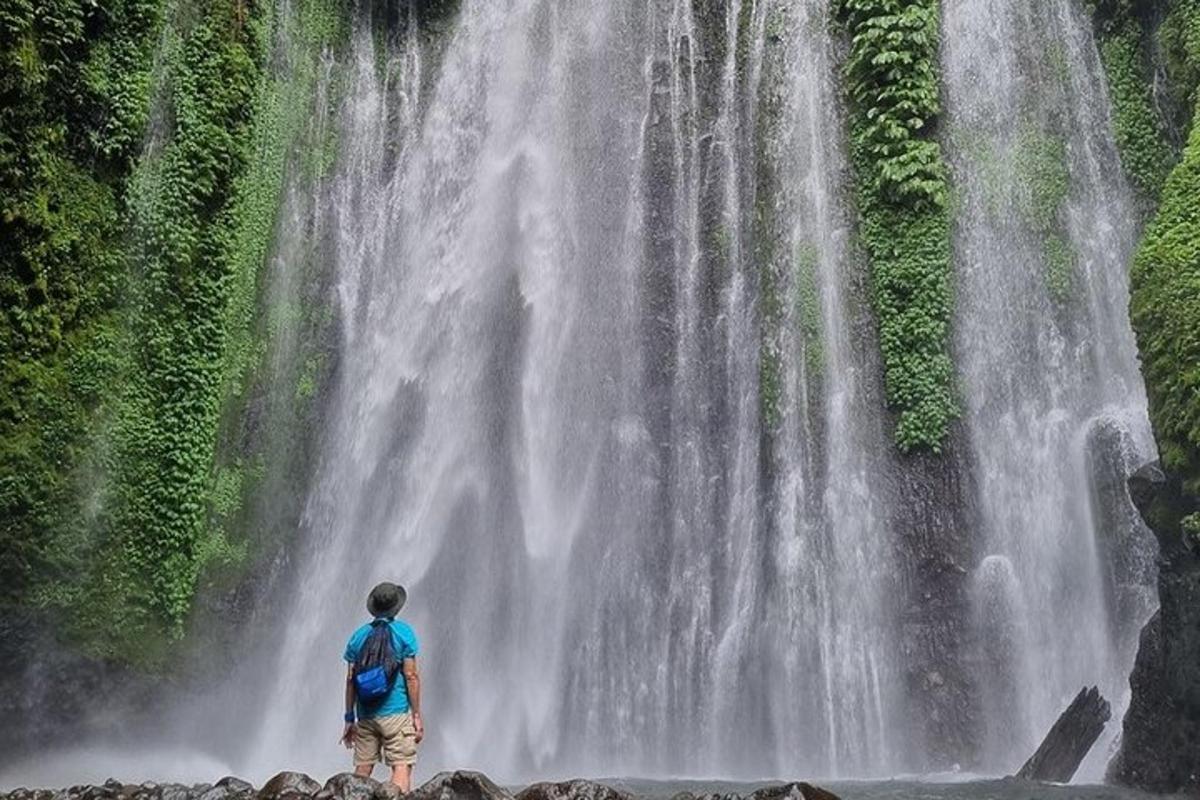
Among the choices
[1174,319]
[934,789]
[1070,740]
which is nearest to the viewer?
[934,789]

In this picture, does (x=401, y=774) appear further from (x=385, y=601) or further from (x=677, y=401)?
(x=677, y=401)

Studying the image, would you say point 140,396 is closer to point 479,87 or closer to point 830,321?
point 479,87

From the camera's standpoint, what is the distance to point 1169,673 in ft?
30.6

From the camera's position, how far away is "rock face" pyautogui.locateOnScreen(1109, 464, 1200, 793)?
9.02 meters

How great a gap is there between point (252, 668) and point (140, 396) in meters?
3.76

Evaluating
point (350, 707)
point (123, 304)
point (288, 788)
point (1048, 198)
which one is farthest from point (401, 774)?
point (1048, 198)

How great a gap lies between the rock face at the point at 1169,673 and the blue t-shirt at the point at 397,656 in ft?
21.8

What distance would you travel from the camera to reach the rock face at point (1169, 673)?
29.6 ft

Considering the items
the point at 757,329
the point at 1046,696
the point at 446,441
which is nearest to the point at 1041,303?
the point at 757,329

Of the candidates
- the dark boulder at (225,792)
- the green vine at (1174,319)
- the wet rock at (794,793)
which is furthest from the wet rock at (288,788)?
the green vine at (1174,319)

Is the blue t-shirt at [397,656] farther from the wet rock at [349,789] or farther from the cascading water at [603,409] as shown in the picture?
the cascading water at [603,409]

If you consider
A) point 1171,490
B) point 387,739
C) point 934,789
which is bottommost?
point 934,789

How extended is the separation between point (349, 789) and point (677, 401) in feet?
32.6

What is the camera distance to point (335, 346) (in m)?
16.0
